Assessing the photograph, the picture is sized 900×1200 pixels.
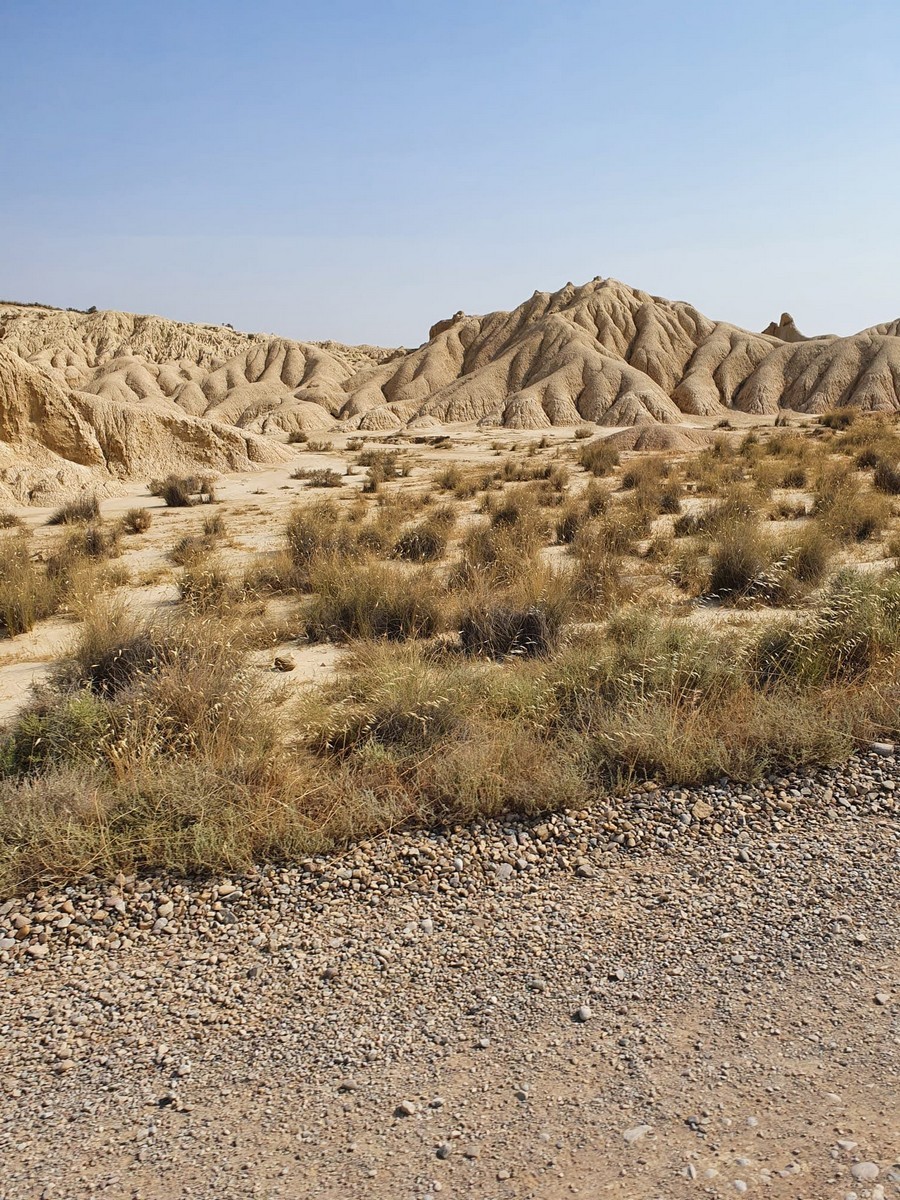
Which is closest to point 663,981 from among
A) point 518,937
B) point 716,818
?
point 518,937

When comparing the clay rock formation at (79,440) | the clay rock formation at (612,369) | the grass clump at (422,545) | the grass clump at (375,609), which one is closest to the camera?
the grass clump at (375,609)

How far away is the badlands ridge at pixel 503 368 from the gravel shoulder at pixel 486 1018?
3956 cm

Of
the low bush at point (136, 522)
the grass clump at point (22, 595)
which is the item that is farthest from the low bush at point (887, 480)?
the grass clump at point (22, 595)

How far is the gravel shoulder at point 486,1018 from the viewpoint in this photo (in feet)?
7.57

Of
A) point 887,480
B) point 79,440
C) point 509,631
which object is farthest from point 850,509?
point 79,440

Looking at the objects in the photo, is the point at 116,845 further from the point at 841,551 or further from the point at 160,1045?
the point at 841,551

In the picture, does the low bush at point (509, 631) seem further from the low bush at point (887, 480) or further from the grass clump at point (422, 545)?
the low bush at point (887, 480)

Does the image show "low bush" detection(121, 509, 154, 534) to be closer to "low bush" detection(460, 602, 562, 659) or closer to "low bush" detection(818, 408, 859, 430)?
"low bush" detection(460, 602, 562, 659)

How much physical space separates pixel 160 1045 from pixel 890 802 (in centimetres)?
380

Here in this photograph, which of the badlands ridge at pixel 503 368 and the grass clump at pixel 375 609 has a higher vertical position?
the badlands ridge at pixel 503 368

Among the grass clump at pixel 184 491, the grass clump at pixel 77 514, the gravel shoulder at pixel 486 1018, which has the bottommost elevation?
the gravel shoulder at pixel 486 1018

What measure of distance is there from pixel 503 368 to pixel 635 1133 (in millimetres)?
61384

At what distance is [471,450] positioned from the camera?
Result: 1299 inches

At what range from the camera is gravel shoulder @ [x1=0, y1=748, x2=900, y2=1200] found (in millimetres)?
2307
